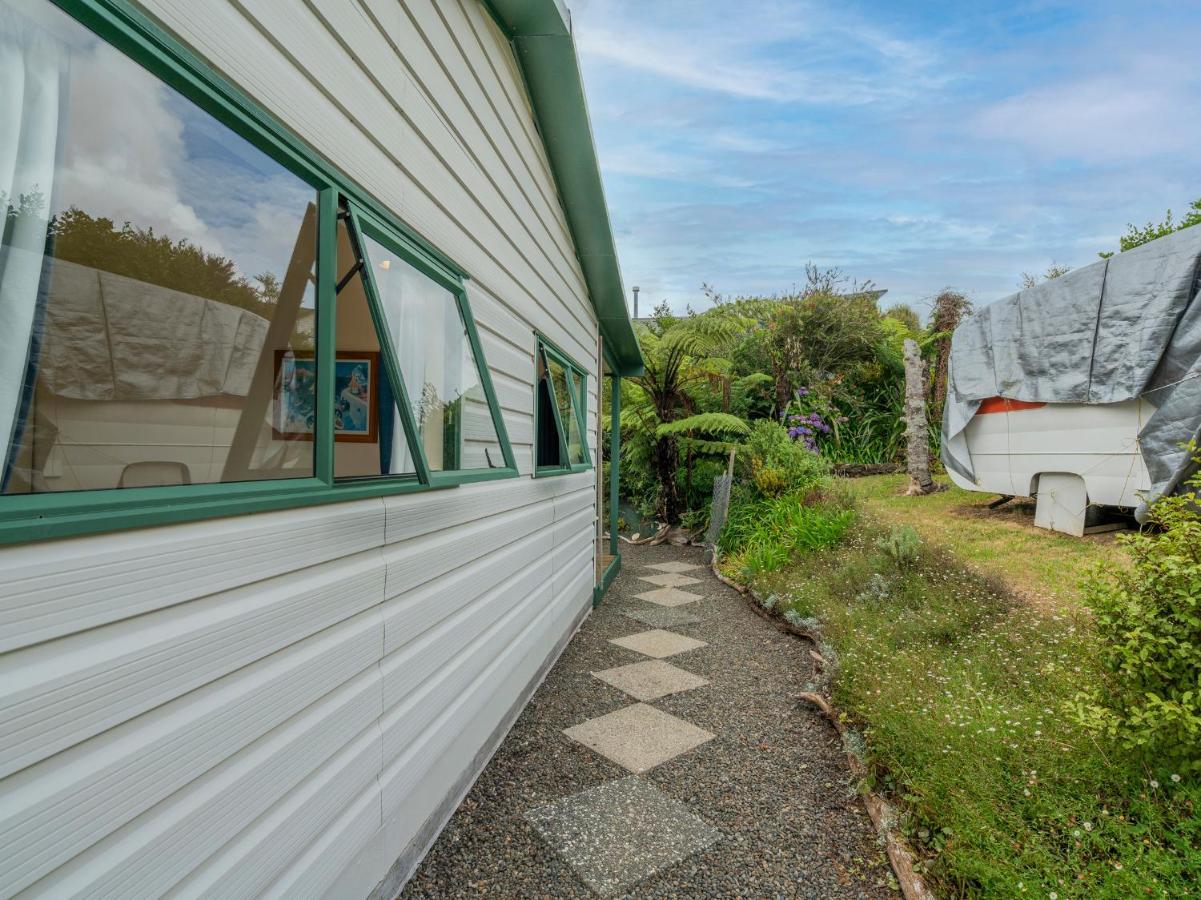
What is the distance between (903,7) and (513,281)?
6.08 metres

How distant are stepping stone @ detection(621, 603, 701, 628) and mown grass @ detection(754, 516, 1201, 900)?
1.72m

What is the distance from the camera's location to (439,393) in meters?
2.44

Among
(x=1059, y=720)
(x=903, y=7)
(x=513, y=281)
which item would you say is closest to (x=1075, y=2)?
(x=903, y=7)

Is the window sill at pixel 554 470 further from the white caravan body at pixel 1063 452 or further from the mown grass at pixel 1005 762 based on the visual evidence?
the white caravan body at pixel 1063 452

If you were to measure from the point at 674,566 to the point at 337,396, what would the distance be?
22.6 feet

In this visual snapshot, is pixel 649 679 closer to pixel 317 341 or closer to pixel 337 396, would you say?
pixel 337 396

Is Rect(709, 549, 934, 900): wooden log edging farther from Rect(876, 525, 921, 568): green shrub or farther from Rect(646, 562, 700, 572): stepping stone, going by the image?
Rect(646, 562, 700, 572): stepping stone

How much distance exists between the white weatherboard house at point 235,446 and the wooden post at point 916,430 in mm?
8372

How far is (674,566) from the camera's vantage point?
326 inches

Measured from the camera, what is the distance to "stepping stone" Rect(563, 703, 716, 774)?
119 inches

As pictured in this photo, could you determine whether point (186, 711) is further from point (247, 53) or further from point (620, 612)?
point (620, 612)

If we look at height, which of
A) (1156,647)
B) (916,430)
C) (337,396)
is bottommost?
(1156,647)

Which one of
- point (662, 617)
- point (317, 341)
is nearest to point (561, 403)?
point (662, 617)

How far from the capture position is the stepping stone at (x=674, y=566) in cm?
804
